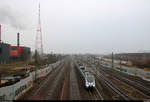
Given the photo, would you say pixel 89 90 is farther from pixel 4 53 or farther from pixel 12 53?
pixel 12 53

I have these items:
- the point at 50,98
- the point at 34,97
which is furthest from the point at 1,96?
the point at 50,98

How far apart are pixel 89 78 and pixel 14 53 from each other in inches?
2314

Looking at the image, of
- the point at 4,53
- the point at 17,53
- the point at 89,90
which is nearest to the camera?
the point at 89,90

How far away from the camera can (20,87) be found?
13.4 meters

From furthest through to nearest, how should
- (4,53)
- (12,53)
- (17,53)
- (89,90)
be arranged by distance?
(17,53), (12,53), (4,53), (89,90)

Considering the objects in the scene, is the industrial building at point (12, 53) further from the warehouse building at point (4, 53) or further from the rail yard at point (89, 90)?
the rail yard at point (89, 90)

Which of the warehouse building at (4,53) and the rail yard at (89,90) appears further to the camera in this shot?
the warehouse building at (4,53)

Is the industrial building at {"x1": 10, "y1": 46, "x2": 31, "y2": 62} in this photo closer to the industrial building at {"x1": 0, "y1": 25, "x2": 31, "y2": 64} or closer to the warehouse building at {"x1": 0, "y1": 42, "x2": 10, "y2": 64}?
the industrial building at {"x1": 0, "y1": 25, "x2": 31, "y2": 64}

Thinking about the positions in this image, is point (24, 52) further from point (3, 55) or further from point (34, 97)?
point (34, 97)

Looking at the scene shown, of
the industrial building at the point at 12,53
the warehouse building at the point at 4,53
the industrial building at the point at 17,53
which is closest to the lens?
the warehouse building at the point at 4,53

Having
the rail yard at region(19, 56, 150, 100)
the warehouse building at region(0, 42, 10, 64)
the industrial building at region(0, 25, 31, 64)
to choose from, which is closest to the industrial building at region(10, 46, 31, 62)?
the industrial building at region(0, 25, 31, 64)

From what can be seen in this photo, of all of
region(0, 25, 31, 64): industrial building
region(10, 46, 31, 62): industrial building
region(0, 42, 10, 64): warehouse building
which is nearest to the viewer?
region(0, 42, 10, 64): warehouse building

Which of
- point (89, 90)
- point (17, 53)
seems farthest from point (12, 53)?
point (89, 90)

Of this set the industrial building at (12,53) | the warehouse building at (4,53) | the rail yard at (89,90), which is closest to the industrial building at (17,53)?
the industrial building at (12,53)
